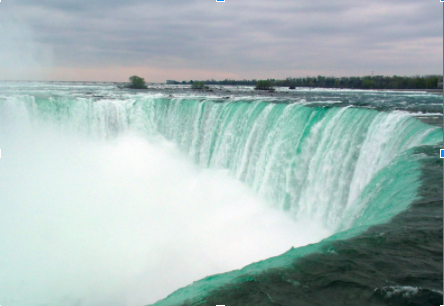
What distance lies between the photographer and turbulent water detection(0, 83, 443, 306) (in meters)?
3.76

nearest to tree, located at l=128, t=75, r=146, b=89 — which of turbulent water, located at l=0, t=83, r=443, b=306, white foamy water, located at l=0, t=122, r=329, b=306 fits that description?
turbulent water, located at l=0, t=83, r=443, b=306

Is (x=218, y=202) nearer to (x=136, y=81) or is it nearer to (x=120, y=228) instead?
(x=120, y=228)

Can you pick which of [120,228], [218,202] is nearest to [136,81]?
[218,202]

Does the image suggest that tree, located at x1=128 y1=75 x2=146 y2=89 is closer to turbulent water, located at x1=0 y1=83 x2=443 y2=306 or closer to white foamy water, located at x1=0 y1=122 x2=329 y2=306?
turbulent water, located at x1=0 y1=83 x2=443 y2=306

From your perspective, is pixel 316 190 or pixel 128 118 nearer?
pixel 316 190

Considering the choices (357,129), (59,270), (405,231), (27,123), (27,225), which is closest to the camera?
(405,231)

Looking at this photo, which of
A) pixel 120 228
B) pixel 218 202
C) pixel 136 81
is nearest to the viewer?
pixel 120 228

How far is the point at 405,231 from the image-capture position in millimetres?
4277

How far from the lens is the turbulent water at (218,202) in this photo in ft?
12.3

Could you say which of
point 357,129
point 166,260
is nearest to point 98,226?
point 166,260

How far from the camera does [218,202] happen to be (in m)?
13.0

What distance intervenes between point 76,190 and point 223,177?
19.4ft

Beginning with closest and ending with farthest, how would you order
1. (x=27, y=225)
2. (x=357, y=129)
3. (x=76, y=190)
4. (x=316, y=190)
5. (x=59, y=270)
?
1. (x=59, y=270)
2. (x=357, y=129)
3. (x=316, y=190)
4. (x=27, y=225)
5. (x=76, y=190)

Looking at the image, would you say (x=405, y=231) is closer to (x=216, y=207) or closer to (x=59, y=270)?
(x=59, y=270)
